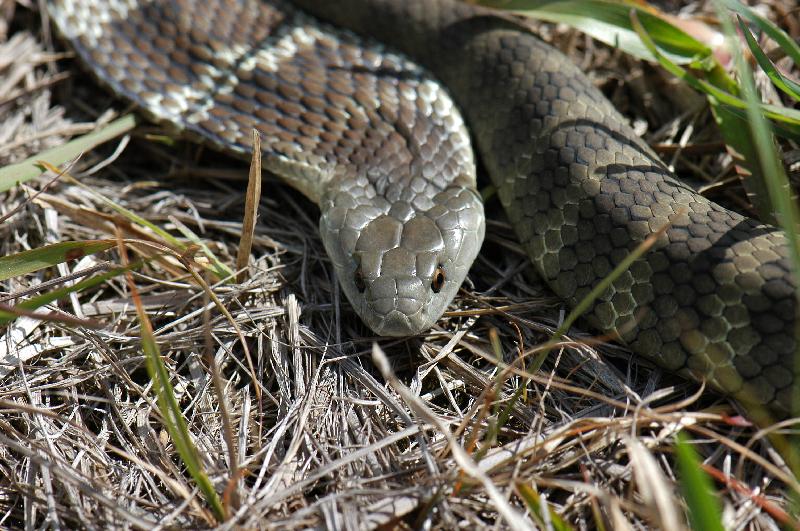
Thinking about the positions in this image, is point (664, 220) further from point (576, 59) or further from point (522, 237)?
point (576, 59)

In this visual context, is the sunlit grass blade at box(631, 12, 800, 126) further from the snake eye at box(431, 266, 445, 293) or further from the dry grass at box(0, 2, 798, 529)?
the snake eye at box(431, 266, 445, 293)

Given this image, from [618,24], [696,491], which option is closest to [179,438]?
[696,491]

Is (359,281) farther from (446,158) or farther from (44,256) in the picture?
(44,256)

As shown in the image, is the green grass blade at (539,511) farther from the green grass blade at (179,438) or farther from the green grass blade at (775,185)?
the green grass blade at (179,438)

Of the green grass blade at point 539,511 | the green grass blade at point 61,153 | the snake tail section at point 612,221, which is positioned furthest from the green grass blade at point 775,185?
the green grass blade at point 61,153

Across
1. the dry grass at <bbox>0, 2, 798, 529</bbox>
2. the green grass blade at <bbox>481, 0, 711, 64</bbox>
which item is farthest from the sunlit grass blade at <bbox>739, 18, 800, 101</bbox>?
the dry grass at <bbox>0, 2, 798, 529</bbox>

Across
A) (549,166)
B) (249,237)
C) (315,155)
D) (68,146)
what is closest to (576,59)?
(549,166)

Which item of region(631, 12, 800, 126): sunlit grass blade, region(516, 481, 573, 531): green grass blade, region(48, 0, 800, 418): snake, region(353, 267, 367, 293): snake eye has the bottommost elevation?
region(516, 481, 573, 531): green grass blade
